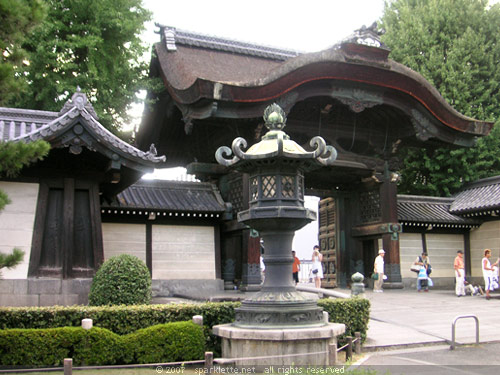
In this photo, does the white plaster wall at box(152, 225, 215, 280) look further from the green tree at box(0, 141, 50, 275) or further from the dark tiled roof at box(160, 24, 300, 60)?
the green tree at box(0, 141, 50, 275)

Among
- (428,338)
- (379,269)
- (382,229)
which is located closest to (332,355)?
(428,338)

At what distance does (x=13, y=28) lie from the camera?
701 cm

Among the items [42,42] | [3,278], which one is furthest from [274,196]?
[42,42]

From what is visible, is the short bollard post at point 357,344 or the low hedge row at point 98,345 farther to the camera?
the short bollard post at point 357,344

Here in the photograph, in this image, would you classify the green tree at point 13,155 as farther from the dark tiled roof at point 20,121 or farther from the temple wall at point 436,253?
the temple wall at point 436,253

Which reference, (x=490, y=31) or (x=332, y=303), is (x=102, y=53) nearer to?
(x=332, y=303)

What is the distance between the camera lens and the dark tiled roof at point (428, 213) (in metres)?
19.9

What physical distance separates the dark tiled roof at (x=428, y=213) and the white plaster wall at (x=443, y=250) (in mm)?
676

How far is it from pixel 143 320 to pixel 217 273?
8377 mm

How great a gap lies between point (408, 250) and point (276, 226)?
13282 millimetres

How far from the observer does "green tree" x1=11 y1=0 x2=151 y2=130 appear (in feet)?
52.2

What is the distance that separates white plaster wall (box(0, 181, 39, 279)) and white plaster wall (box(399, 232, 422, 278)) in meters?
13.3

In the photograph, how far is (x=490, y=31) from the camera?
24.2 m

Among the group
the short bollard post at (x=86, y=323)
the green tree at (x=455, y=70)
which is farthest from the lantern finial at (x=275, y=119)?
the green tree at (x=455, y=70)
